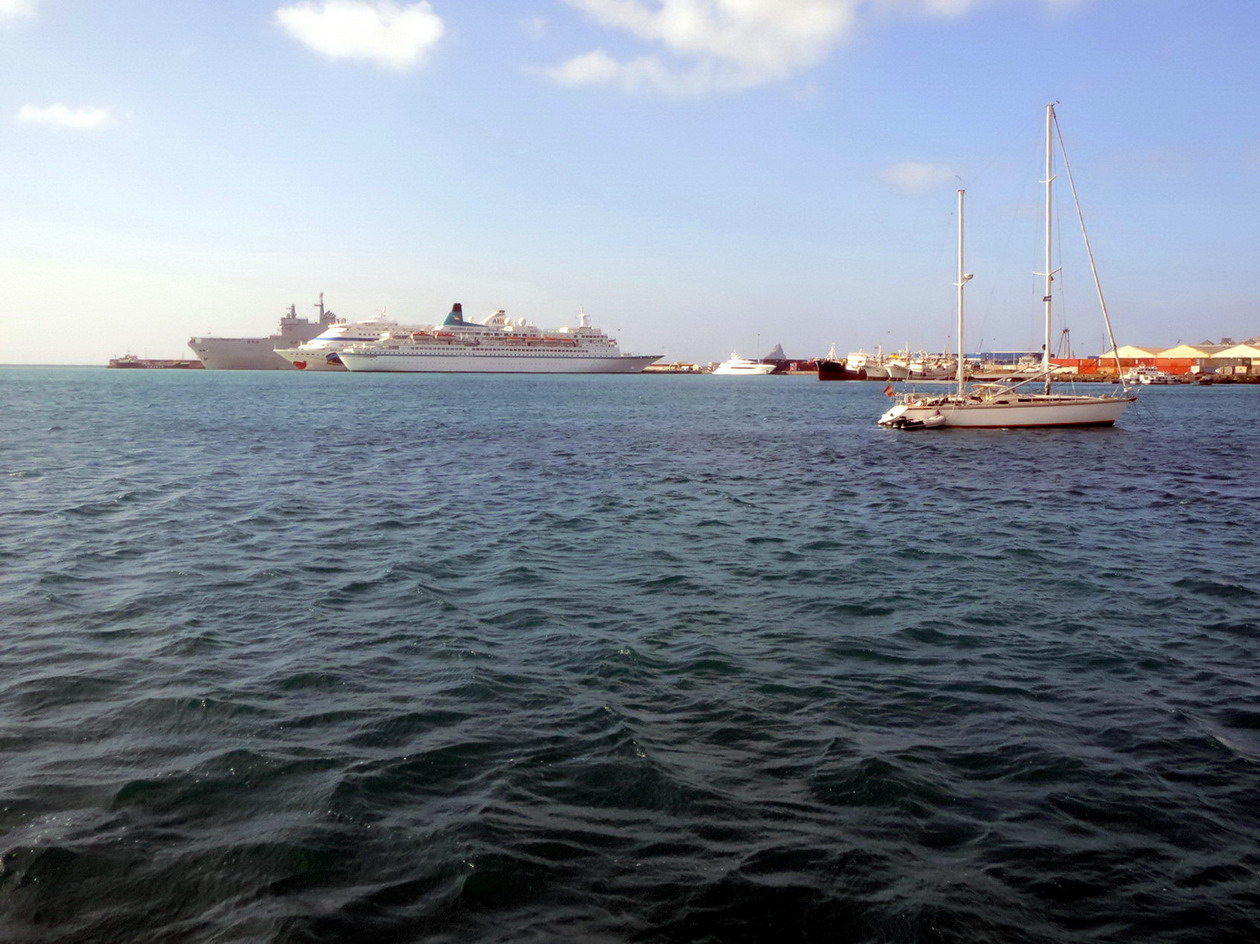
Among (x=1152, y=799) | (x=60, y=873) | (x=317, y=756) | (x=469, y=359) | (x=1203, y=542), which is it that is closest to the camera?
(x=60, y=873)

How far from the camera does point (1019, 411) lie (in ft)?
120

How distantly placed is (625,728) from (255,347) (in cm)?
17651

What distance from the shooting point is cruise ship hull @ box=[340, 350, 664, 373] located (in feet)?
463

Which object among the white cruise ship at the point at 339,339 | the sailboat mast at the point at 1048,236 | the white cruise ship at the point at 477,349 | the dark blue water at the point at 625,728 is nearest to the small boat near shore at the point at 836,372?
the white cruise ship at the point at 477,349

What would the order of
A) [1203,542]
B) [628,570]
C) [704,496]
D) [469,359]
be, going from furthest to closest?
[469,359]
[704,496]
[1203,542]
[628,570]

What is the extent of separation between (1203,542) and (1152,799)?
10.9 m

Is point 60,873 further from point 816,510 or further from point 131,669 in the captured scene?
point 816,510

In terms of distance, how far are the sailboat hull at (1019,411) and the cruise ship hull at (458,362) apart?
4410 inches

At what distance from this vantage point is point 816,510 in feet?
60.1

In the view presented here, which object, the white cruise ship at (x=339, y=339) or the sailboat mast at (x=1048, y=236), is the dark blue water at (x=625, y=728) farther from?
the white cruise ship at (x=339, y=339)

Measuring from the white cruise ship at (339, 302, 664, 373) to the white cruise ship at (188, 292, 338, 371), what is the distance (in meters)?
30.1

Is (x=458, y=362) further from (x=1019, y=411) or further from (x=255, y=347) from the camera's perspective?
(x=1019, y=411)

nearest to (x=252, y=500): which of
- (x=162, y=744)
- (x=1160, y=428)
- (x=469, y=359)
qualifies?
(x=162, y=744)

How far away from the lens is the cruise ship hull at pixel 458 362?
141 metres
